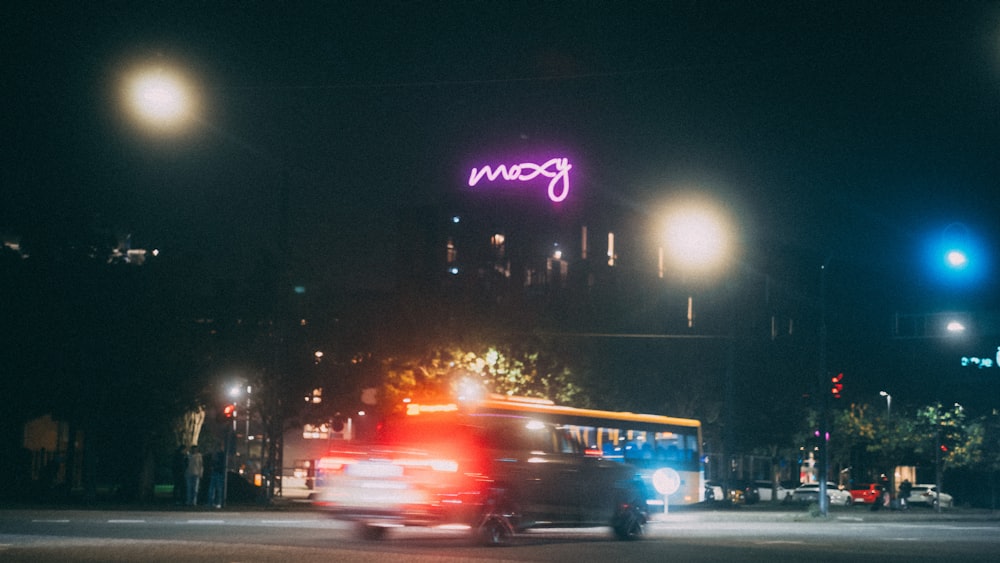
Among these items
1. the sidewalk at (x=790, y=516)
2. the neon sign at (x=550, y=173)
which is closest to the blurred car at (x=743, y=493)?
the sidewalk at (x=790, y=516)

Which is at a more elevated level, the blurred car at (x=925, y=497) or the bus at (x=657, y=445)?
the bus at (x=657, y=445)

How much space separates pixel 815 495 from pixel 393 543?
167 feet

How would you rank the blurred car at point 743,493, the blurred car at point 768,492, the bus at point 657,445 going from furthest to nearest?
the blurred car at point 768,492
the blurred car at point 743,493
the bus at point 657,445

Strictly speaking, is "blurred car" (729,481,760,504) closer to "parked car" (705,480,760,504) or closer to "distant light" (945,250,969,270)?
"parked car" (705,480,760,504)

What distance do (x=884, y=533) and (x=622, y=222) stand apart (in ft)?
358

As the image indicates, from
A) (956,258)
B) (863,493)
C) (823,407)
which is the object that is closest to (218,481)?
(823,407)

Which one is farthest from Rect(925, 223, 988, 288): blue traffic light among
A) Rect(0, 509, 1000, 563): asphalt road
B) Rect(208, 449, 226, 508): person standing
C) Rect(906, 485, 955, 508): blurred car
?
Rect(906, 485, 955, 508): blurred car

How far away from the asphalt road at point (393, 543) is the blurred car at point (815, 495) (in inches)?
1619

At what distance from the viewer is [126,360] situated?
3831 centimetres

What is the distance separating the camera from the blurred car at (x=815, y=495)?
67750 mm

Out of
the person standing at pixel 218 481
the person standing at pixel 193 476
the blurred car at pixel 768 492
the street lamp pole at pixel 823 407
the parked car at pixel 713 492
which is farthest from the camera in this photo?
the blurred car at pixel 768 492

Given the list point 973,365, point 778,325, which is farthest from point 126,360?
point 778,325

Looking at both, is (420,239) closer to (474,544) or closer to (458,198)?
(458,198)

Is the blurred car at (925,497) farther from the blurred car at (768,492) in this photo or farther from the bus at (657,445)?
the bus at (657,445)
